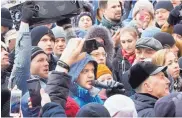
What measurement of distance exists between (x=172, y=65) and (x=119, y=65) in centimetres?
121

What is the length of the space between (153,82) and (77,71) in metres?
0.71

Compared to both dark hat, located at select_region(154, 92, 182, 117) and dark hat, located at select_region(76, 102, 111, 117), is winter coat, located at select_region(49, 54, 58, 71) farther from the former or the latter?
dark hat, located at select_region(76, 102, 111, 117)

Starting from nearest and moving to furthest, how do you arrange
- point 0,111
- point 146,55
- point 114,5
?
1. point 0,111
2. point 146,55
3. point 114,5

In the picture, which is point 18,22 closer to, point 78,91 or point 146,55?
point 78,91

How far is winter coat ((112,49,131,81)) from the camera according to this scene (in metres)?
9.04

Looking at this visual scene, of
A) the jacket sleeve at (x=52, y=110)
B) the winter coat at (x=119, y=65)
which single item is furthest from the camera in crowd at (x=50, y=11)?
the winter coat at (x=119, y=65)

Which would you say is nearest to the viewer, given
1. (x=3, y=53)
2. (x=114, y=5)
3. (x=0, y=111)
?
(x=0, y=111)

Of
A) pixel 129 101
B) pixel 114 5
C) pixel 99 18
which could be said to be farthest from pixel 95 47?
pixel 99 18

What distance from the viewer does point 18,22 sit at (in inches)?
282

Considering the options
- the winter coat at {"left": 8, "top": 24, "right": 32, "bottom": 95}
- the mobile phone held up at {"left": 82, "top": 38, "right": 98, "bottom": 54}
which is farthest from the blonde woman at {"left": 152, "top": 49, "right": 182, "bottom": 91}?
the winter coat at {"left": 8, "top": 24, "right": 32, "bottom": 95}

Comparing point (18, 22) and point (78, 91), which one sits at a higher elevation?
point (18, 22)

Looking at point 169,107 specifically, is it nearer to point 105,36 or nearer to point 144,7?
point 105,36

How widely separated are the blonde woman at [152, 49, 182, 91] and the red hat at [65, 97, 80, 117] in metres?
1.36

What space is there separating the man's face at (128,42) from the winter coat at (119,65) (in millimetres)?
122
